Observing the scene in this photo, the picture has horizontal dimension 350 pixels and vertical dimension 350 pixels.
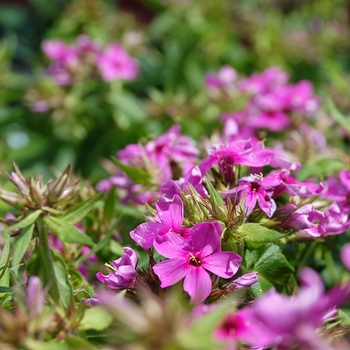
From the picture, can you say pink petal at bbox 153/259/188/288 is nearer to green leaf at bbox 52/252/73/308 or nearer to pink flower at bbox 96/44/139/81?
green leaf at bbox 52/252/73/308

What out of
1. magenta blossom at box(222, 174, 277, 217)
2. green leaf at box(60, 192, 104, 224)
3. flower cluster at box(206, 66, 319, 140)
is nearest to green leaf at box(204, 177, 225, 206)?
magenta blossom at box(222, 174, 277, 217)

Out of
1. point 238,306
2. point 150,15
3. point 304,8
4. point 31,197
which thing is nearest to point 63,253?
point 31,197

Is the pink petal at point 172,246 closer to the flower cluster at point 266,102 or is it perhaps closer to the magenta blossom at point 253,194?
the magenta blossom at point 253,194

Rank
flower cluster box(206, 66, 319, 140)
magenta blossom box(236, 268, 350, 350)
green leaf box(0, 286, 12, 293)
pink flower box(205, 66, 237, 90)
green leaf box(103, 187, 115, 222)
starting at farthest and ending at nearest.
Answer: pink flower box(205, 66, 237, 90), flower cluster box(206, 66, 319, 140), green leaf box(103, 187, 115, 222), green leaf box(0, 286, 12, 293), magenta blossom box(236, 268, 350, 350)

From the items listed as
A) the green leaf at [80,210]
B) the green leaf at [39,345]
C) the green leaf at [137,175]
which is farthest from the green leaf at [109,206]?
the green leaf at [39,345]

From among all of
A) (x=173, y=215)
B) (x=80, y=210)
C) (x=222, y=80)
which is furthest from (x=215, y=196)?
(x=222, y=80)

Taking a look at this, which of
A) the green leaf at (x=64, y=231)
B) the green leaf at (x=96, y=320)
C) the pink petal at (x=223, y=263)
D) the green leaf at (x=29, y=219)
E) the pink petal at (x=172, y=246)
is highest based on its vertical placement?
the green leaf at (x=29, y=219)

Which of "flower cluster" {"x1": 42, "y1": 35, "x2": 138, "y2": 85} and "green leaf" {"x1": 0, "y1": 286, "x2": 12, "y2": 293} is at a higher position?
"flower cluster" {"x1": 42, "y1": 35, "x2": 138, "y2": 85}

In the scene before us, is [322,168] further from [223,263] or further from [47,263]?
[47,263]
